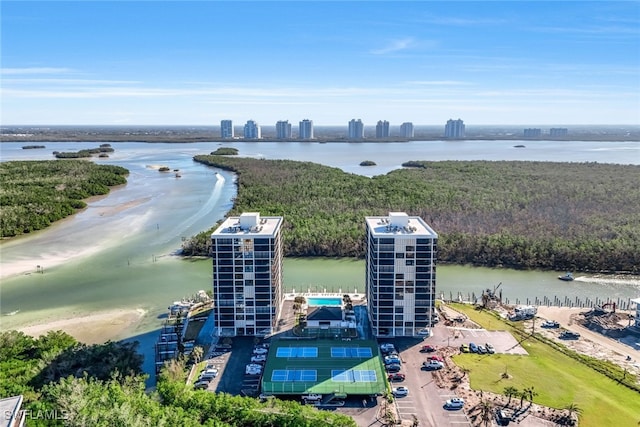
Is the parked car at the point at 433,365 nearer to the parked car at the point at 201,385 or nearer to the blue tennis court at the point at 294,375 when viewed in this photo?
the blue tennis court at the point at 294,375

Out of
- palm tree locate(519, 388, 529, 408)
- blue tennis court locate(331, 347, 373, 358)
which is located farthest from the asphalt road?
palm tree locate(519, 388, 529, 408)

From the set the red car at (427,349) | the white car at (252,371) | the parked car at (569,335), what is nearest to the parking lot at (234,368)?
the white car at (252,371)

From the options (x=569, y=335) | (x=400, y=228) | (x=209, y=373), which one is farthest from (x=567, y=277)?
(x=209, y=373)

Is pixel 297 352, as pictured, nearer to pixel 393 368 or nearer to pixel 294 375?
pixel 294 375

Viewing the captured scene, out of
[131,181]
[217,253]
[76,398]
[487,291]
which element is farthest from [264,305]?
[131,181]

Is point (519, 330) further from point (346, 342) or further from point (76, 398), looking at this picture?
point (76, 398)

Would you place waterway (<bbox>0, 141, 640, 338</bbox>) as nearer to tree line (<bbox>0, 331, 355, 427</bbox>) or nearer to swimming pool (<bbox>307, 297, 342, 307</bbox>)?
swimming pool (<bbox>307, 297, 342, 307</bbox>)
